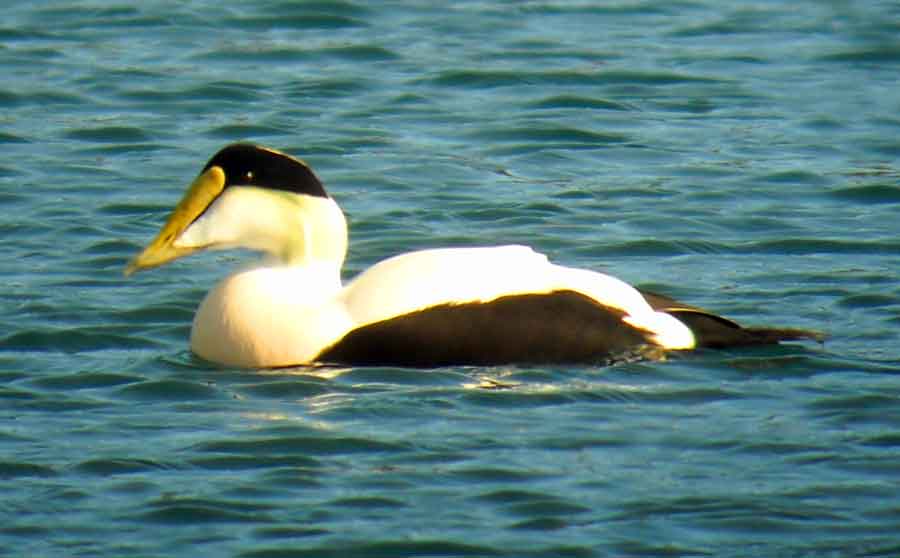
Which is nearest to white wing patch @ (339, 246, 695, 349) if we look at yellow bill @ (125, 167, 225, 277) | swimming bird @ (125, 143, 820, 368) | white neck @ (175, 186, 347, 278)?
swimming bird @ (125, 143, 820, 368)

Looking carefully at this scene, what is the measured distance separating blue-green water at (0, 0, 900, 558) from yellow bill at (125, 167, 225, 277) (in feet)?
1.12

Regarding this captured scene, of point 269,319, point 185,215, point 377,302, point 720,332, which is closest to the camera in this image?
point 377,302

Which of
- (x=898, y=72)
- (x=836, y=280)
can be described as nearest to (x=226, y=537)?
(x=836, y=280)

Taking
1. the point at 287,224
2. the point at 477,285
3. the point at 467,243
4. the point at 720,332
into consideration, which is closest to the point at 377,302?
the point at 477,285

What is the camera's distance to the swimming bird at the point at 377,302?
822cm

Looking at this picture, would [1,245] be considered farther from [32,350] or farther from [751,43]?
[751,43]

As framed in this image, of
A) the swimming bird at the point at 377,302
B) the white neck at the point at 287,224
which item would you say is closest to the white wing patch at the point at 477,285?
the swimming bird at the point at 377,302

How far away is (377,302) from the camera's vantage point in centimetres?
822

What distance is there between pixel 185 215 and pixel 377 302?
83cm

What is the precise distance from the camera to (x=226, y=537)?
6609mm

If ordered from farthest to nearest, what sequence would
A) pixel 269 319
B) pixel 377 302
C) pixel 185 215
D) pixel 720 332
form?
1. pixel 185 215
2. pixel 720 332
3. pixel 269 319
4. pixel 377 302

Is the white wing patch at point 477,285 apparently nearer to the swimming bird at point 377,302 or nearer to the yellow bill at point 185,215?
the swimming bird at point 377,302

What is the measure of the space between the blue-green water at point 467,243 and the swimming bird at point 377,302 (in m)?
0.10

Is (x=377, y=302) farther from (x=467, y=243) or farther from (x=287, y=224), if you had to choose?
(x=467, y=243)
